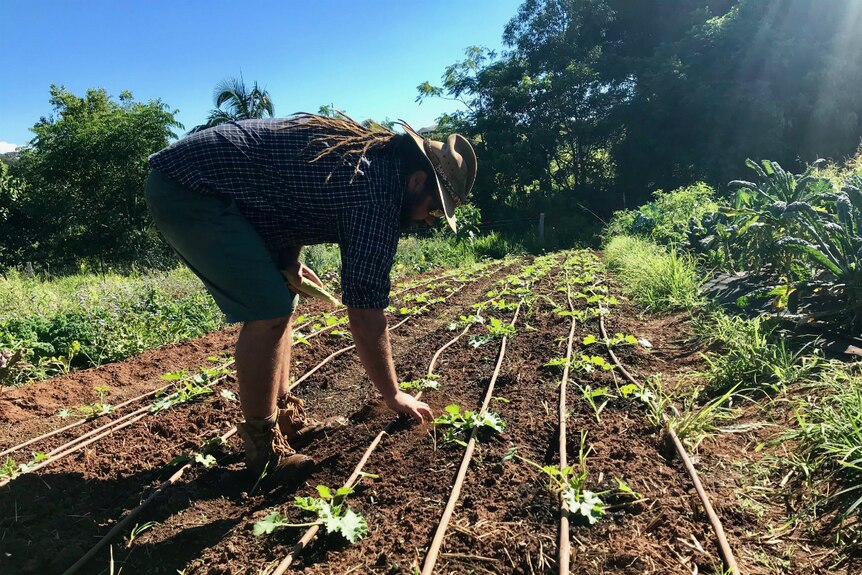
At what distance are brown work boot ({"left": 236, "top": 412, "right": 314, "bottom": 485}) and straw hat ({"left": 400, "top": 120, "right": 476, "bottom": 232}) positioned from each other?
111 cm

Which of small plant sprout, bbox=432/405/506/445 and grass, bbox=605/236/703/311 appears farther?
grass, bbox=605/236/703/311

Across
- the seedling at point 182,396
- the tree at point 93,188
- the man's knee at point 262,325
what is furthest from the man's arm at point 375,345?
the tree at point 93,188

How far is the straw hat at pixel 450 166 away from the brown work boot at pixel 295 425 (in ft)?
3.77

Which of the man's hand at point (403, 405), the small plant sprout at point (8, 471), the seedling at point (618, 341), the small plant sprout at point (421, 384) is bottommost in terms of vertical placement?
the seedling at point (618, 341)

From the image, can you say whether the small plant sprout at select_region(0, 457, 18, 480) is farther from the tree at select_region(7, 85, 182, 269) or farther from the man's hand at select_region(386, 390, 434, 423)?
the tree at select_region(7, 85, 182, 269)

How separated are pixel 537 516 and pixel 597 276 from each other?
520cm

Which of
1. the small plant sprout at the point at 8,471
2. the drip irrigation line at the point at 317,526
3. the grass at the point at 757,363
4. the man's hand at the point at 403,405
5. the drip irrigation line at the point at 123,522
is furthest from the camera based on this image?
the grass at the point at 757,363

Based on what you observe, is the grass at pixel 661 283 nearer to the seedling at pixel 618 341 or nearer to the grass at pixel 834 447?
the seedling at pixel 618 341

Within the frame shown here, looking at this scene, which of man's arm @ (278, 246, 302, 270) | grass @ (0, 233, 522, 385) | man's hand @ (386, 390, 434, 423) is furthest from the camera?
grass @ (0, 233, 522, 385)

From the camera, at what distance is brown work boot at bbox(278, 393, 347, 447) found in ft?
7.86

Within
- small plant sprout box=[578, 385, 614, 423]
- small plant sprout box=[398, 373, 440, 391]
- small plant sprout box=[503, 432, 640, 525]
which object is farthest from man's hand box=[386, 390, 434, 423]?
small plant sprout box=[578, 385, 614, 423]

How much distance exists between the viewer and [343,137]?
6.84 feet

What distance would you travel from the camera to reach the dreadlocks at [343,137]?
2006 millimetres

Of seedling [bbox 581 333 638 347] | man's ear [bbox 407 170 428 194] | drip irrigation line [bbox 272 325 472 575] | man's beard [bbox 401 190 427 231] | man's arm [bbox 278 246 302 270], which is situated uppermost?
man's ear [bbox 407 170 428 194]
